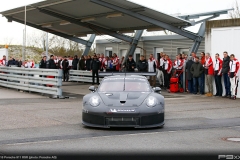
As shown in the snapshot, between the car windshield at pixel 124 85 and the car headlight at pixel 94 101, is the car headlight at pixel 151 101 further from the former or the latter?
the car headlight at pixel 94 101

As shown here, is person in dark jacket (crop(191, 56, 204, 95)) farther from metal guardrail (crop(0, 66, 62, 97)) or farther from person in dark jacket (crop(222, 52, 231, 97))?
metal guardrail (crop(0, 66, 62, 97))

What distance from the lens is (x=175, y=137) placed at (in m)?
10.4

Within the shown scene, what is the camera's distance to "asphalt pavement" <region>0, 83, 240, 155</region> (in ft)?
29.8

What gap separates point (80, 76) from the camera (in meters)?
32.4

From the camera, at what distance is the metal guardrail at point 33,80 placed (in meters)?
20.5

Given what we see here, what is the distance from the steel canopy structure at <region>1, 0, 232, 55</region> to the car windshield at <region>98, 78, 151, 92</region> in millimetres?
9925

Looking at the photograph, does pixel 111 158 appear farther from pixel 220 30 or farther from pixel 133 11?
pixel 133 11

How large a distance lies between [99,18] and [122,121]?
1717cm

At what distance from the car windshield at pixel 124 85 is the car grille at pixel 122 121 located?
61.1 inches

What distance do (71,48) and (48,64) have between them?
119 feet

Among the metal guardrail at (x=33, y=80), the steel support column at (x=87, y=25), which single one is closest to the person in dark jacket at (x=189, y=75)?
the metal guardrail at (x=33, y=80)

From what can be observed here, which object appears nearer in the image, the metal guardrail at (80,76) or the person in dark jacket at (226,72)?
the person in dark jacket at (226,72)

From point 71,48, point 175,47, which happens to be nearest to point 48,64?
point 175,47

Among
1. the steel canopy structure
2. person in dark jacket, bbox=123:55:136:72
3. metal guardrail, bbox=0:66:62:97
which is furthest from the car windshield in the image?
person in dark jacket, bbox=123:55:136:72
